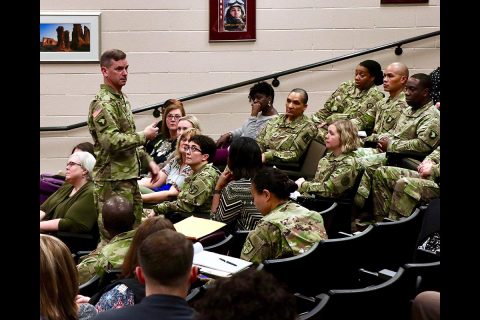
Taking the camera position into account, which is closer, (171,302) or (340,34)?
(171,302)

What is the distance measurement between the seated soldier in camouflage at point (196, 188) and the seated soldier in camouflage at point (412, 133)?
3.31 ft

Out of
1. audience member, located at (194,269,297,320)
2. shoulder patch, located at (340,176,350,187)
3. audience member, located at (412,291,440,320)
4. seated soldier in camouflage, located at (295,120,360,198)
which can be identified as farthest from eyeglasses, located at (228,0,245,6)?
audience member, located at (194,269,297,320)

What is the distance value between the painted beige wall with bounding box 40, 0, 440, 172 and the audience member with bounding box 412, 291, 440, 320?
5042 millimetres

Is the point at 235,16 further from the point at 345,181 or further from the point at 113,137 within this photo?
the point at 113,137

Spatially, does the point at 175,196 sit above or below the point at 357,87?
below

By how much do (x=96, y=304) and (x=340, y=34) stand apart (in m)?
5.15

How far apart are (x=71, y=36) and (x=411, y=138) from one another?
3.35 metres

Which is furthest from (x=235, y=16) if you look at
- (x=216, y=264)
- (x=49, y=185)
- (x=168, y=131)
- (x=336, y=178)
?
(x=216, y=264)

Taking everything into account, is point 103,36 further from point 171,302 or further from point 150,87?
point 171,302

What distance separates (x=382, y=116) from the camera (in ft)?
20.6

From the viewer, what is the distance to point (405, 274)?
110 inches

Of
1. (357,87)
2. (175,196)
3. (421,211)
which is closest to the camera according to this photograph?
(421,211)

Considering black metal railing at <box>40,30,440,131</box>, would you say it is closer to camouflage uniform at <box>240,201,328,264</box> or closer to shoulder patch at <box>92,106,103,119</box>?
shoulder patch at <box>92,106,103,119</box>
